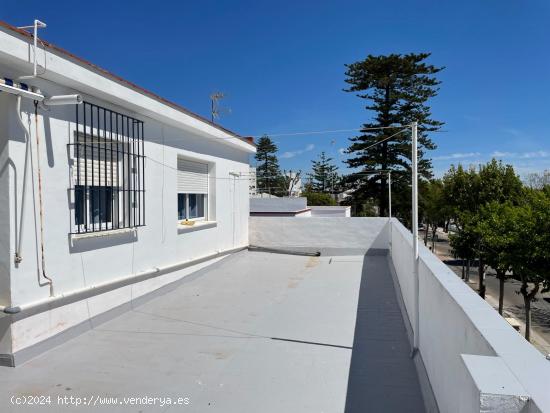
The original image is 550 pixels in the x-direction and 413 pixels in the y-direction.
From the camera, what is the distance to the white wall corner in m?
1.50

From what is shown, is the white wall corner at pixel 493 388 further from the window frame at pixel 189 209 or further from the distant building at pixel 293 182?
the distant building at pixel 293 182

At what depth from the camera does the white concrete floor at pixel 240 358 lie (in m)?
3.38

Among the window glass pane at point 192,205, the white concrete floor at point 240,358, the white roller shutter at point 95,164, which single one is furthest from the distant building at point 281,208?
the white roller shutter at point 95,164

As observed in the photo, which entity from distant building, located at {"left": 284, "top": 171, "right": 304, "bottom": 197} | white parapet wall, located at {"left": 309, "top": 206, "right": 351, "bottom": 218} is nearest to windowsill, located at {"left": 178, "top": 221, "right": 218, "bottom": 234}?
white parapet wall, located at {"left": 309, "top": 206, "right": 351, "bottom": 218}

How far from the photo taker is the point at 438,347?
10.1ft

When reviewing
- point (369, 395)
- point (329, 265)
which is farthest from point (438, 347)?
point (329, 265)

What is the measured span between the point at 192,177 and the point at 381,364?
19.2ft

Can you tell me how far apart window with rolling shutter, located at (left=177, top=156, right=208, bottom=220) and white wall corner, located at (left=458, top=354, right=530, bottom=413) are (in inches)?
275

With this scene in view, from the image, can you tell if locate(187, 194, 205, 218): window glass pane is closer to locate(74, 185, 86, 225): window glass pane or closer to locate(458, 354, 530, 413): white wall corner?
locate(74, 185, 86, 225): window glass pane

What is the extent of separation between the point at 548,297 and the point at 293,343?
26088 mm

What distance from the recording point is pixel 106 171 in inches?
225

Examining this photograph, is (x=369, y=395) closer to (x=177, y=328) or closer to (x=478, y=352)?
(x=478, y=352)

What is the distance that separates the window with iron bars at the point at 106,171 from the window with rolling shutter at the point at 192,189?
187cm

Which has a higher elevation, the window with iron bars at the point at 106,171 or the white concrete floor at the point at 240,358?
the window with iron bars at the point at 106,171
